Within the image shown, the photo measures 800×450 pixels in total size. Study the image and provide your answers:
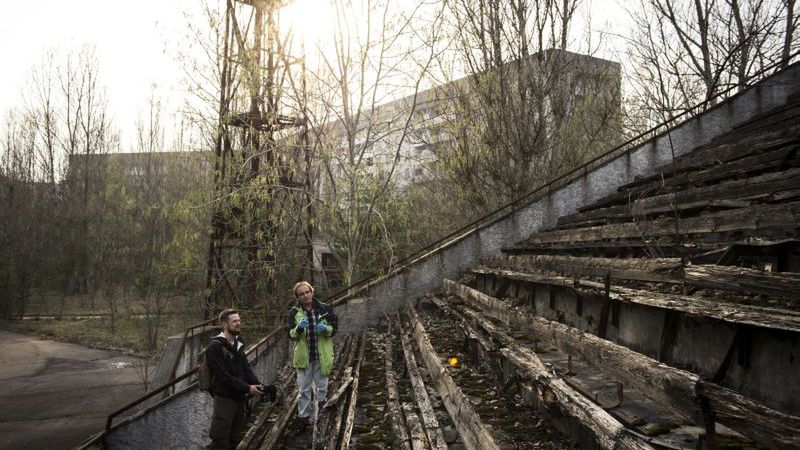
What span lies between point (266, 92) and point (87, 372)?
1163 cm

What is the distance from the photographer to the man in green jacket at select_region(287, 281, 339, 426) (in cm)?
693

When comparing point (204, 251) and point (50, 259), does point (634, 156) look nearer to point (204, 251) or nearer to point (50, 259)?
point (204, 251)

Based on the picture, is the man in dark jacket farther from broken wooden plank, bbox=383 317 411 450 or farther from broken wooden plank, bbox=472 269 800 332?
broken wooden plank, bbox=472 269 800 332

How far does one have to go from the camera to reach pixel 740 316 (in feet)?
10.8

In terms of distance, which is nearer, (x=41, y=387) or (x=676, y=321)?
(x=676, y=321)

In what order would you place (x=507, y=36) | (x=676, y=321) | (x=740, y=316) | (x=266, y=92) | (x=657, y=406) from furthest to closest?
(x=507, y=36) → (x=266, y=92) → (x=676, y=321) → (x=657, y=406) → (x=740, y=316)

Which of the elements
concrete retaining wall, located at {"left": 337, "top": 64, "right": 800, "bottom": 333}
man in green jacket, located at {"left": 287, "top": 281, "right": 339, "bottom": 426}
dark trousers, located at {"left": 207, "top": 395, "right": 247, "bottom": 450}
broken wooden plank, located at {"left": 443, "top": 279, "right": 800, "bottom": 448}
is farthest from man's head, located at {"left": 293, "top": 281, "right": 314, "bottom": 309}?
concrete retaining wall, located at {"left": 337, "top": 64, "right": 800, "bottom": 333}

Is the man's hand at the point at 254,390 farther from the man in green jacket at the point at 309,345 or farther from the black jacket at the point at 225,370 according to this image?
the man in green jacket at the point at 309,345

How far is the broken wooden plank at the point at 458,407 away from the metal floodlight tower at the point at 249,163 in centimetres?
497

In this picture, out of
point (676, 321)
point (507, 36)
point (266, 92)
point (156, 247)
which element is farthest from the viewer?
point (156, 247)

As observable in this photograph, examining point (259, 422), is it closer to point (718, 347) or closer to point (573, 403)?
point (573, 403)

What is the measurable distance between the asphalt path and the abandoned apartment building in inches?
117

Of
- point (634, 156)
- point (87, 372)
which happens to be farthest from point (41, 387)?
point (634, 156)

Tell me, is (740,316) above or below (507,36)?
below
